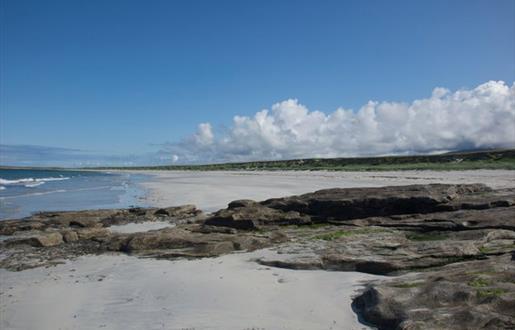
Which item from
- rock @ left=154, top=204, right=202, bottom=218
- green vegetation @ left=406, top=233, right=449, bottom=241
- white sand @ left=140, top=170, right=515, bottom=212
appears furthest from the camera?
white sand @ left=140, top=170, right=515, bottom=212

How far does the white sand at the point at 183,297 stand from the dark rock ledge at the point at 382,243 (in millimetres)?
644

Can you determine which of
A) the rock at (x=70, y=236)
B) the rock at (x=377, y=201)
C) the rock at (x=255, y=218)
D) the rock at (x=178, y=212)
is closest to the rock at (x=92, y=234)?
the rock at (x=70, y=236)

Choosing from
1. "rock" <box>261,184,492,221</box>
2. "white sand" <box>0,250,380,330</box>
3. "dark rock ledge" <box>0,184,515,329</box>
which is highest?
"rock" <box>261,184,492,221</box>

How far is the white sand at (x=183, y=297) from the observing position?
7.95m

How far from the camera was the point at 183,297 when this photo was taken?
942 cm

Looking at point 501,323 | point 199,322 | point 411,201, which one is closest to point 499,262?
point 501,323

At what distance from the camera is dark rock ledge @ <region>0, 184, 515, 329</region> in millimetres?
6836

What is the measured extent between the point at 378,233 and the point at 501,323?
701 centimetres

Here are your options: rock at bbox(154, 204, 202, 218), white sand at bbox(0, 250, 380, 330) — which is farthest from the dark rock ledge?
rock at bbox(154, 204, 202, 218)

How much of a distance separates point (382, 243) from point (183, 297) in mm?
5207

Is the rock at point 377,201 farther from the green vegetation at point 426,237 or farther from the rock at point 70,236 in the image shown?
the rock at point 70,236

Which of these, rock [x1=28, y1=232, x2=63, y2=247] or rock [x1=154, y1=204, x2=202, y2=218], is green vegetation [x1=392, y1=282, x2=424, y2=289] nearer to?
rock [x1=28, y1=232, x2=63, y2=247]

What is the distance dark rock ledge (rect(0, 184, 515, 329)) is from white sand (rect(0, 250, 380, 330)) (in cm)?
64

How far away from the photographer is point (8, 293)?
10.8m
